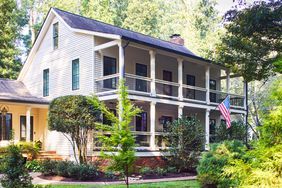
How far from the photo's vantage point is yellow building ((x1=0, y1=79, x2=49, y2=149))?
19.2 meters

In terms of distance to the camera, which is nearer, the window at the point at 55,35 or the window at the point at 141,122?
the window at the point at 141,122

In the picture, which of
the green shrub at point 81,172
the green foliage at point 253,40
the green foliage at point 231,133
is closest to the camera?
the green shrub at point 81,172

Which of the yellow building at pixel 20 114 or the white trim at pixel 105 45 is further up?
the white trim at pixel 105 45

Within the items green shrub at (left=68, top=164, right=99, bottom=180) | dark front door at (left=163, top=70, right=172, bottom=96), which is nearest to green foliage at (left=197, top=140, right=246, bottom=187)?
green shrub at (left=68, top=164, right=99, bottom=180)

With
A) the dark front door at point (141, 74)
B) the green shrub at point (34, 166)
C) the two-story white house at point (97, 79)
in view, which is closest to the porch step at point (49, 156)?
the two-story white house at point (97, 79)

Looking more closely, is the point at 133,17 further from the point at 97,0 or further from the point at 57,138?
the point at 57,138

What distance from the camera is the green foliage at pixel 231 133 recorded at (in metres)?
21.0

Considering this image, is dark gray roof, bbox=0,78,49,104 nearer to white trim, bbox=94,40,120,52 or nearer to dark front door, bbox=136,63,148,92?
white trim, bbox=94,40,120,52

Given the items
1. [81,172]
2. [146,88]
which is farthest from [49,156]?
[146,88]

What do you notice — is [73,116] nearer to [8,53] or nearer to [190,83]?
[190,83]

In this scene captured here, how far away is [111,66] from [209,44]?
28.7m

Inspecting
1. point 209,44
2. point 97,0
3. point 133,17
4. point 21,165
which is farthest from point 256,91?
point 21,165

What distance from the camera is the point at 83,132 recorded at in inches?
634

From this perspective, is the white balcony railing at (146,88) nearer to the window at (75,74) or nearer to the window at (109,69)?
the window at (109,69)
